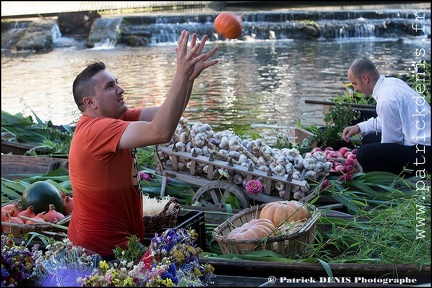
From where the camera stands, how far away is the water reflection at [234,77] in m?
11.8

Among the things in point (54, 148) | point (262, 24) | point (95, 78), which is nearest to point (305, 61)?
point (262, 24)

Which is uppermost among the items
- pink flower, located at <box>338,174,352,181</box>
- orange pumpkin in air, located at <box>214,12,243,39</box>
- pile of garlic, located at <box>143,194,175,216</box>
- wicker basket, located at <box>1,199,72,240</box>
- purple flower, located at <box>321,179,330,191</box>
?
orange pumpkin in air, located at <box>214,12,243,39</box>

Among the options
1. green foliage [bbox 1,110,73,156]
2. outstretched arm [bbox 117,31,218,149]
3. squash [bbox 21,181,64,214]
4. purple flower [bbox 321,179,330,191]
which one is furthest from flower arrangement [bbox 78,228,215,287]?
green foliage [bbox 1,110,73,156]

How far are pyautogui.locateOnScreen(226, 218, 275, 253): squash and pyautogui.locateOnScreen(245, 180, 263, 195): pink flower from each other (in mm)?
909

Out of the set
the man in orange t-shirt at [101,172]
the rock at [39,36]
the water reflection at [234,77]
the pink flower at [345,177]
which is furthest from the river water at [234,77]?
the man in orange t-shirt at [101,172]

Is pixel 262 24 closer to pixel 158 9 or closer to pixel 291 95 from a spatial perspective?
pixel 158 9

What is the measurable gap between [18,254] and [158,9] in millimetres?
28258

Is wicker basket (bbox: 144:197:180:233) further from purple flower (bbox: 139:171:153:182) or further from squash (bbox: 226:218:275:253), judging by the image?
purple flower (bbox: 139:171:153:182)

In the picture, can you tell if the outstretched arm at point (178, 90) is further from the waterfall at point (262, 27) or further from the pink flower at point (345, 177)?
the waterfall at point (262, 27)

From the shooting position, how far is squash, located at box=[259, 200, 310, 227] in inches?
177

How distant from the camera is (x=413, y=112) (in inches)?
244

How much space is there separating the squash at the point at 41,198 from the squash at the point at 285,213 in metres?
1.42

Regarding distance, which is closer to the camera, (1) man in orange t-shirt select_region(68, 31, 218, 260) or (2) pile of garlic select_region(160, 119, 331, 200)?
(1) man in orange t-shirt select_region(68, 31, 218, 260)

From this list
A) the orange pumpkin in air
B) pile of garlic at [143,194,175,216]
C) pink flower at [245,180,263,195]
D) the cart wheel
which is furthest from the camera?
the cart wheel
